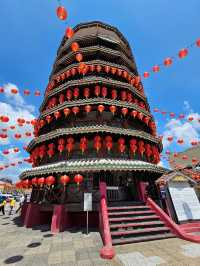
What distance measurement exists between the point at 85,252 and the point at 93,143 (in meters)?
9.06

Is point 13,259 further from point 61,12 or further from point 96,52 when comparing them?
point 96,52

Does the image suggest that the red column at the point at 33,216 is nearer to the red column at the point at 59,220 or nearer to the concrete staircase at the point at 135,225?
the red column at the point at 59,220

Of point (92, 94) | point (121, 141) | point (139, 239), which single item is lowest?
point (139, 239)

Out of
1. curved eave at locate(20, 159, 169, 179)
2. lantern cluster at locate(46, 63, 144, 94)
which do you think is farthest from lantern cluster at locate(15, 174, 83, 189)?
lantern cluster at locate(46, 63, 144, 94)

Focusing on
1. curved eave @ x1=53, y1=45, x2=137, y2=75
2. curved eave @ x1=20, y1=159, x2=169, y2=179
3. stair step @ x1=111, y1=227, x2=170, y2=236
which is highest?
curved eave @ x1=53, y1=45, x2=137, y2=75

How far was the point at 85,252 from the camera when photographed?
778cm

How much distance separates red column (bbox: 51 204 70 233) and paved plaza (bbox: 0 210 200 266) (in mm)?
1280

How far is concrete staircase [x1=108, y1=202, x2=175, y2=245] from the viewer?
936cm

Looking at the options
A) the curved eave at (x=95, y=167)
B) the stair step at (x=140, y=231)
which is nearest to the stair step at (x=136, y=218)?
the stair step at (x=140, y=231)

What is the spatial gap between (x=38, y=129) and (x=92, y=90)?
7649mm

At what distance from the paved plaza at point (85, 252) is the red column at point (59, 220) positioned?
4.20ft

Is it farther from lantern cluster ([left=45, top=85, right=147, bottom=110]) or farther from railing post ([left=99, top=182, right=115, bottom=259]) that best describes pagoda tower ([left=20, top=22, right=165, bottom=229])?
railing post ([left=99, top=182, right=115, bottom=259])

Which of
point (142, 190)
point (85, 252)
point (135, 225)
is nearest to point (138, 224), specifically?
point (135, 225)

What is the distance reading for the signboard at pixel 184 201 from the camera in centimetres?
1098
